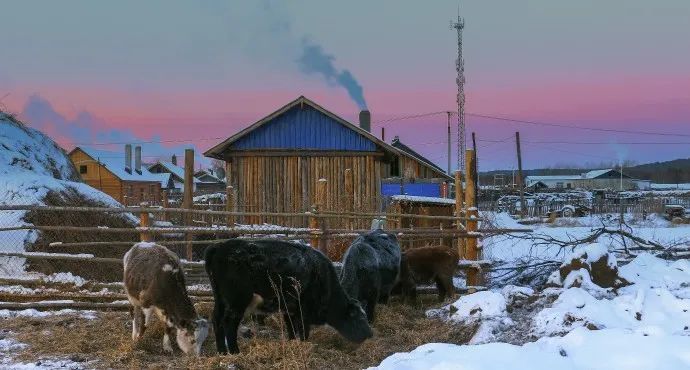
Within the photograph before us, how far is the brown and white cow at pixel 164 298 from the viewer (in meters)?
7.01

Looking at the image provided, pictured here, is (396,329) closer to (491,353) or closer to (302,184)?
(491,353)

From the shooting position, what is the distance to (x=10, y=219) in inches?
486

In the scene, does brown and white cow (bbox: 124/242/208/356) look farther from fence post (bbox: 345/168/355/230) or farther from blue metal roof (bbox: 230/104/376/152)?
blue metal roof (bbox: 230/104/376/152)

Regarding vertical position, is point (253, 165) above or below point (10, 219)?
above

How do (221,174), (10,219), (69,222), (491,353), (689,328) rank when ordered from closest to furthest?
(491,353) < (689,328) < (10,219) < (69,222) < (221,174)

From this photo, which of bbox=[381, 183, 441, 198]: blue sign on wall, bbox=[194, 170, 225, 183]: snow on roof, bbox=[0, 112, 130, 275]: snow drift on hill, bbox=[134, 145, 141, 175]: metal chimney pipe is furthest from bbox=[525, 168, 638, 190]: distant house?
bbox=[0, 112, 130, 275]: snow drift on hill

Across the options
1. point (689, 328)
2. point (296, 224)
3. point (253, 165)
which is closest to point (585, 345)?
point (689, 328)

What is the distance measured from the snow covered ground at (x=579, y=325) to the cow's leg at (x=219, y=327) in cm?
230

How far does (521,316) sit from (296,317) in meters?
2.90

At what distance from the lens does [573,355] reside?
5109 millimetres

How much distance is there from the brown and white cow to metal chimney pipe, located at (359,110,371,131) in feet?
70.2

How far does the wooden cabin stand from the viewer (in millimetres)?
20859

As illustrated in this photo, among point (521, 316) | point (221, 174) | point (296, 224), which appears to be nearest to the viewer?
point (521, 316)

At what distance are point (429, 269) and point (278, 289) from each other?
13.4ft
